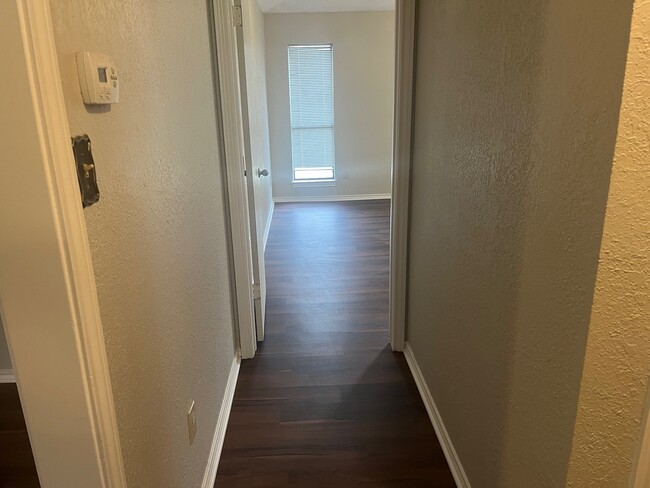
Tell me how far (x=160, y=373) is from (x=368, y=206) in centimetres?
511

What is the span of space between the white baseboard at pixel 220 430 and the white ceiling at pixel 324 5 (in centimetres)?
422

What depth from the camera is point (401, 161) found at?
2.43m

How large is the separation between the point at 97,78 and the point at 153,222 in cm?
45

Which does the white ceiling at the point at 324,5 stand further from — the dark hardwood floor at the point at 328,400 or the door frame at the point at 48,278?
the door frame at the point at 48,278

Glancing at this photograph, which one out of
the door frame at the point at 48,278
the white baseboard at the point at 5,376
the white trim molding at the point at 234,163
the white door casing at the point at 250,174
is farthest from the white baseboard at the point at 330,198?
the door frame at the point at 48,278

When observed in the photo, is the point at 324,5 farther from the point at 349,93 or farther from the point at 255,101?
the point at 255,101

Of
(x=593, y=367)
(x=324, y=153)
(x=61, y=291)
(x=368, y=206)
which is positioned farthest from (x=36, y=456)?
(x=324, y=153)

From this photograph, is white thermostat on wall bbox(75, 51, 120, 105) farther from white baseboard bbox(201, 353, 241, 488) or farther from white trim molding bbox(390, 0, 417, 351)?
white trim molding bbox(390, 0, 417, 351)

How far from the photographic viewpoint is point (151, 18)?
4.27ft

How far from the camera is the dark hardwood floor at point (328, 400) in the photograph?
1.94 m

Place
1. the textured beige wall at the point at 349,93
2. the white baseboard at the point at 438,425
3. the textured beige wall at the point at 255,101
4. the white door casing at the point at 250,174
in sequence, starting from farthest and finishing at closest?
1. the textured beige wall at the point at 349,93
2. the textured beige wall at the point at 255,101
3. the white door casing at the point at 250,174
4. the white baseboard at the point at 438,425

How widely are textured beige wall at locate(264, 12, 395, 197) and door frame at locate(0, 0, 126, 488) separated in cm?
574

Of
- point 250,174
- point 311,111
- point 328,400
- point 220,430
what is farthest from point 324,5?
point 220,430

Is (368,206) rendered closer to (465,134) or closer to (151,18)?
A: (465,134)
